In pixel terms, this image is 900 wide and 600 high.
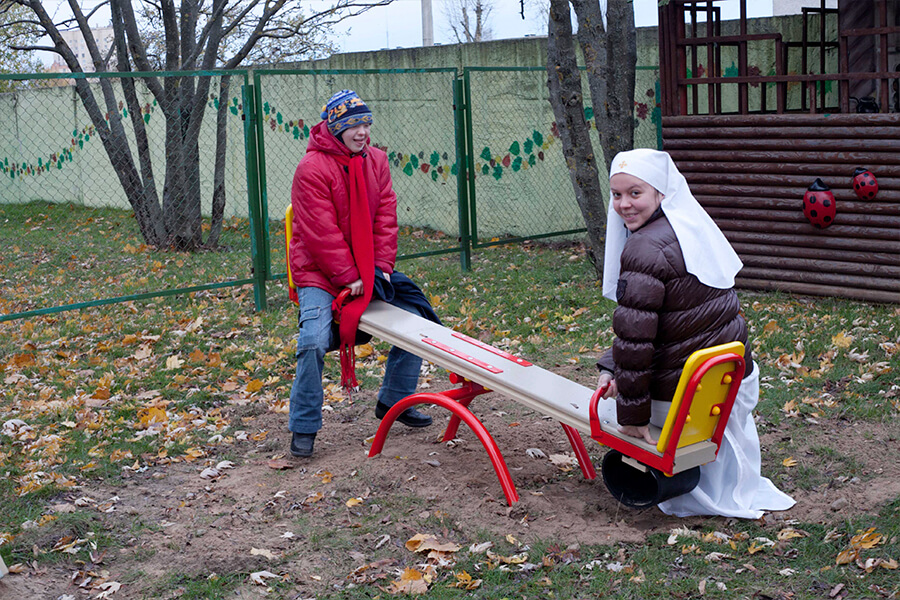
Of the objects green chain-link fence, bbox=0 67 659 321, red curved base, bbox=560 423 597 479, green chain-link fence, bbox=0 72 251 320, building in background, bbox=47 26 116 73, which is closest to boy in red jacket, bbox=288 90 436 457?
red curved base, bbox=560 423 597 479

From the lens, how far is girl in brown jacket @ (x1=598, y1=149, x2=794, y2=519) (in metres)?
3.45

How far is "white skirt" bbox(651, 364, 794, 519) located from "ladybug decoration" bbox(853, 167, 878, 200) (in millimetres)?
4230

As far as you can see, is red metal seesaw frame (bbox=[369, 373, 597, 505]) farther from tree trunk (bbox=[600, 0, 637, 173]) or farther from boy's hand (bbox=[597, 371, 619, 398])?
tree trunk (bbox=[600, 0, 637, 173])

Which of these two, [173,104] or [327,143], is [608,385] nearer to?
[327,143]

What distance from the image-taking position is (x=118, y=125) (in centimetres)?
1123

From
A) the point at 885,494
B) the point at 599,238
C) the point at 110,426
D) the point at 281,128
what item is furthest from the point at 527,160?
the point at 885,494

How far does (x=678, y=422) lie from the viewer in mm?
3422

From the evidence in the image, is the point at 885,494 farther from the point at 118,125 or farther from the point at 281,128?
→ the point at 281,128

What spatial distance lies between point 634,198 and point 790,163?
492cm

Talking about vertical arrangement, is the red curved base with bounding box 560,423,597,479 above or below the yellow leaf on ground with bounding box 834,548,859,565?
above

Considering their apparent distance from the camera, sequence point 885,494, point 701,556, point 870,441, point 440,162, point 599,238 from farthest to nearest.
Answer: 1. point 440,162
2. point 599,238
3. point 870,441
4. point 885,494
5. point 701,556

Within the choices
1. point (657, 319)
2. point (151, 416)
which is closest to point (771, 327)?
point (657, 319)

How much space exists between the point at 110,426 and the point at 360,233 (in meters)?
1.92

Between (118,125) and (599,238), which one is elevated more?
(118,125)
